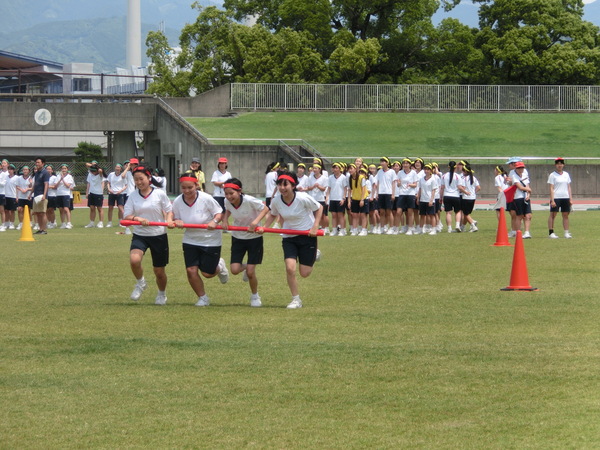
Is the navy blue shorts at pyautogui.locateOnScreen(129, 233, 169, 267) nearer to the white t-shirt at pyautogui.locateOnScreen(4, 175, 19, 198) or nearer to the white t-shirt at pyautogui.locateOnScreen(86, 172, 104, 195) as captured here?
the white t-shirt at pyautogui.locateOnScreen(4, 175, 19, 198)

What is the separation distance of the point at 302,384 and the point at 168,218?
203 inches

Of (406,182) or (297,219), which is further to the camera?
(406,182)

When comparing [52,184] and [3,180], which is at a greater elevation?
[3,180]

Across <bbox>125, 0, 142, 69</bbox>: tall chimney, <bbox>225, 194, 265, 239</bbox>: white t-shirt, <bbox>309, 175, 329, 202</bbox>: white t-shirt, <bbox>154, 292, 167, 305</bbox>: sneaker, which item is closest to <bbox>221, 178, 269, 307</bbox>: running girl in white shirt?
<bbox>225, 194, 265, 239</bbox>: white t-shirt

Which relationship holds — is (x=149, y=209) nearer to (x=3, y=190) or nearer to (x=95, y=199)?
(x=3, y=190)

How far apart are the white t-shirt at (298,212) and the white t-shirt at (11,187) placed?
17829 mm

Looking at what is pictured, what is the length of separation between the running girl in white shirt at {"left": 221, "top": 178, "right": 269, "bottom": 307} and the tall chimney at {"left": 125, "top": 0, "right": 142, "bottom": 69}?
158 metres

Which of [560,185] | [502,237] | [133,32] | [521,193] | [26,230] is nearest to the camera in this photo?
[502,237]

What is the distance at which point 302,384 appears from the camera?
8492mm

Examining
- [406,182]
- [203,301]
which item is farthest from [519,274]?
[406,182]

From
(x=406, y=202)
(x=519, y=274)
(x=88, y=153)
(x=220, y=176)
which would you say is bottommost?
(x=519, y=274)

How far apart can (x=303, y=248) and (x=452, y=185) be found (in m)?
14.8

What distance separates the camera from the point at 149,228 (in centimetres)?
1352

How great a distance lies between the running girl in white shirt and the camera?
13.2 meters
